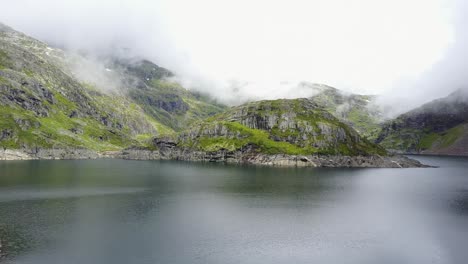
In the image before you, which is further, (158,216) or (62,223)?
(158,216)

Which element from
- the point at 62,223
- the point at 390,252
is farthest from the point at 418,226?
the point at 62,223

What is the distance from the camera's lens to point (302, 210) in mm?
104312

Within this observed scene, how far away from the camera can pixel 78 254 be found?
6206cm

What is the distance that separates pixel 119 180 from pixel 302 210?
291 feet

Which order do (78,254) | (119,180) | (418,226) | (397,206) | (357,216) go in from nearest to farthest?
(78,254)
(418,226)
(357,216)
(397,206)
(119,180)

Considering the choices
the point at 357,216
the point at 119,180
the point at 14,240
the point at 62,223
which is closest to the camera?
the point at 14,240

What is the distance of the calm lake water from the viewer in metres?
65.1

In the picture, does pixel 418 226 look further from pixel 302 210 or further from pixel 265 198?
pixel 265 198

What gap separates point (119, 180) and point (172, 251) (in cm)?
10177

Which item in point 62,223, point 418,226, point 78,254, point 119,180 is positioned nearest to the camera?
point 78,254

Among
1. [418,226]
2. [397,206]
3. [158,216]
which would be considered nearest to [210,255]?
[158,216]

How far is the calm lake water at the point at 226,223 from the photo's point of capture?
65.1 metres

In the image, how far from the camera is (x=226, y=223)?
3423 inches

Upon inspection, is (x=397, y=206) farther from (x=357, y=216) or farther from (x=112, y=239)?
(x=112, y=239)
